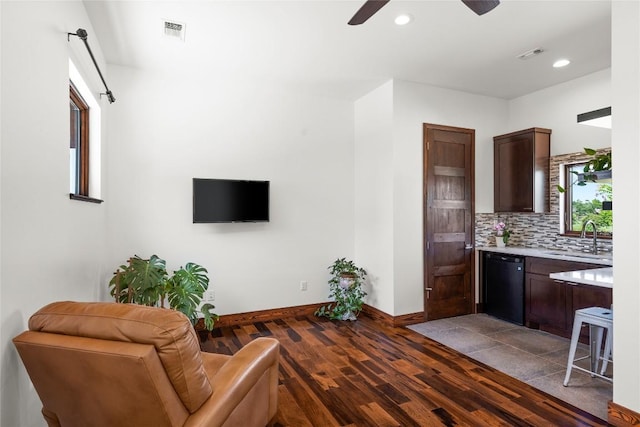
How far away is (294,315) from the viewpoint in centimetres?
442

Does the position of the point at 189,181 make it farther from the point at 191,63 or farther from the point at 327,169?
the point at 327,169

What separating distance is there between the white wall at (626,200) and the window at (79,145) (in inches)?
148

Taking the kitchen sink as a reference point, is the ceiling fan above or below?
above

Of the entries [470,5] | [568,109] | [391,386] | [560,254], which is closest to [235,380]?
[391,386]

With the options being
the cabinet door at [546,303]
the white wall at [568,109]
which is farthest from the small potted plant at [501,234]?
the white wall at [568,109]

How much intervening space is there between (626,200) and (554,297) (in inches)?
76.3

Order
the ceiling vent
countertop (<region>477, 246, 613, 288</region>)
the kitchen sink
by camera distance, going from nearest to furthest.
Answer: countertop (<region>477, 246, 613, 288</region>) < the ceiling vent < the kitchen sink

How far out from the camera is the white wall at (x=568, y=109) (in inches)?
150

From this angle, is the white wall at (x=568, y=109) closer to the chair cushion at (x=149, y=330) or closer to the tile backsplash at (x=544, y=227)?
the tile backsplash at (x=544, y=227)

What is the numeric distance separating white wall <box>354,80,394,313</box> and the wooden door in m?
0.47

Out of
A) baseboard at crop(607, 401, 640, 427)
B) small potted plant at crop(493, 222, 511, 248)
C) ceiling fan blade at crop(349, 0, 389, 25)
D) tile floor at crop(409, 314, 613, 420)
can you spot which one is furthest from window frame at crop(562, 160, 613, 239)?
ceiling fan blade at crop(349, 0, 389, 25)

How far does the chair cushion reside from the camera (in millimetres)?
1229

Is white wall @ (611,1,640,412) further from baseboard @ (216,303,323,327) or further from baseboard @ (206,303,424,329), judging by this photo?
baseboard @ (216,303,323,327)

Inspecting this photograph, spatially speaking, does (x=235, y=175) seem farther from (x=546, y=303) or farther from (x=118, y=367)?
(x=546, y=303)
